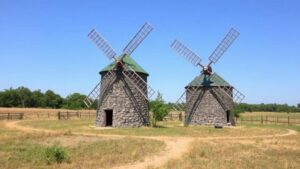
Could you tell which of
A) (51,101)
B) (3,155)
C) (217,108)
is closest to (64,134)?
(3,155)

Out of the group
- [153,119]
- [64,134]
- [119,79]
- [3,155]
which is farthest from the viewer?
[153,119]

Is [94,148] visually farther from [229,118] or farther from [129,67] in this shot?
[229,118]

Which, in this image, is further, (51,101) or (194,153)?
(51,101)

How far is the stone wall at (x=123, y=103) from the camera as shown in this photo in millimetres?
33594

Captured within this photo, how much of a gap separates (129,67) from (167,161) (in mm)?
20159

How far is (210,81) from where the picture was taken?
3822 cm

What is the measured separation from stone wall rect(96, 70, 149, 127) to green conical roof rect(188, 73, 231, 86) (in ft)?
24.1

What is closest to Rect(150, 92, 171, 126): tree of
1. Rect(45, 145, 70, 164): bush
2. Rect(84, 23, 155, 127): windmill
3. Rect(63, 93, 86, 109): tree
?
Rect(84, 23, 155, 127): windmill

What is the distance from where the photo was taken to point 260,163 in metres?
14.9

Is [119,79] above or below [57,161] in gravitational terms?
above

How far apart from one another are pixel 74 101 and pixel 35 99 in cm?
1241

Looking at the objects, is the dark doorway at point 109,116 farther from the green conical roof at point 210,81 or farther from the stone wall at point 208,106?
the green conical roof at point 210,81

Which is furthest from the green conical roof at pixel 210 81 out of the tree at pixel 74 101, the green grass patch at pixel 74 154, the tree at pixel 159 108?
the tree at pixel 74 101

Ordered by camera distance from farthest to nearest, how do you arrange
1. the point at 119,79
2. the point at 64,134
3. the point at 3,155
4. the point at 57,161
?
the point at 119,79
the point at 64,134
the point at 3,155
the point at 57,161
